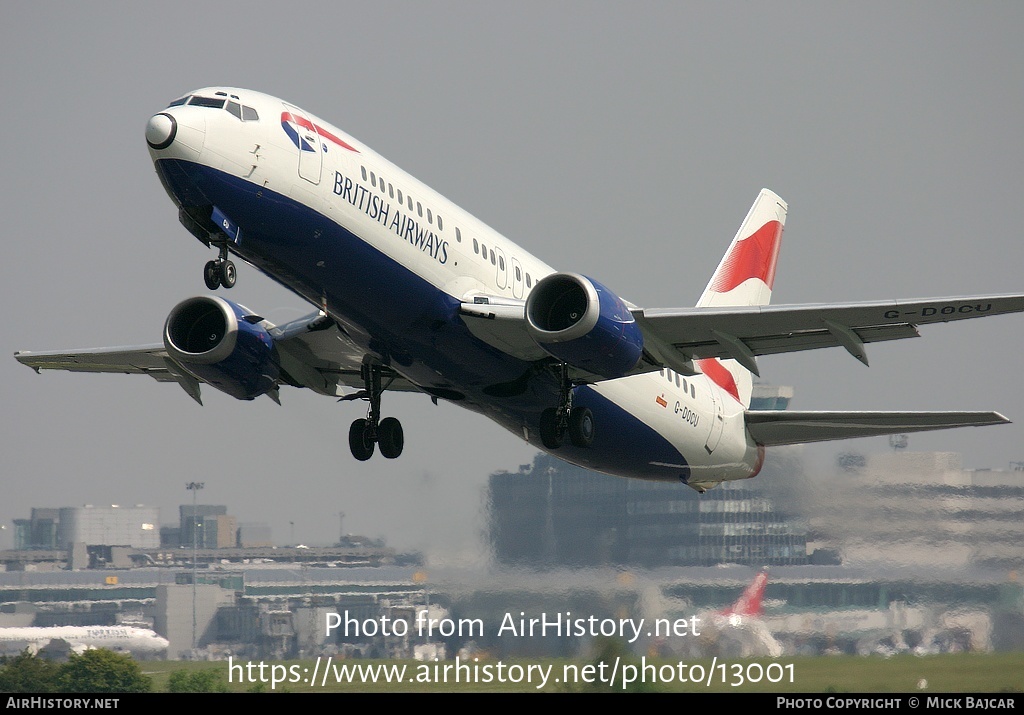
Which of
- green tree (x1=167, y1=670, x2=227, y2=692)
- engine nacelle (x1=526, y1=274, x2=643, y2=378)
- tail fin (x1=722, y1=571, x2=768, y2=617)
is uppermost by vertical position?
engine nacelle (x1=526, y1=274, x2=643, y2=378)

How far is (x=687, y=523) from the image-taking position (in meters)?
35.1

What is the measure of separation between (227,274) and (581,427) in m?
7.45

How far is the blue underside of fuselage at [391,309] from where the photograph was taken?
68.2 feet

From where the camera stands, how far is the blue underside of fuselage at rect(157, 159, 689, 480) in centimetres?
2078

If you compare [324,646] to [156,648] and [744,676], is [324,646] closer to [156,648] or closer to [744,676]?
[156,648]

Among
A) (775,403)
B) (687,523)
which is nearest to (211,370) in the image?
(687,523)

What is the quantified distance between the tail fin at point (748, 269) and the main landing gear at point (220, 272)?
1334 centimetres

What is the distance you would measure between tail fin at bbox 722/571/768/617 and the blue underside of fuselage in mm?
5251

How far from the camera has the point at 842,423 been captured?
94.9 ft

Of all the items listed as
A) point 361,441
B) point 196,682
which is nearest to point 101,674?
point 196,682

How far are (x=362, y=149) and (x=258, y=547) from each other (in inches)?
1096

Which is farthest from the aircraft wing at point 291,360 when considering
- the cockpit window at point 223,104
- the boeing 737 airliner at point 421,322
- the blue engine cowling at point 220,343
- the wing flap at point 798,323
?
the wing flap at point 798,323

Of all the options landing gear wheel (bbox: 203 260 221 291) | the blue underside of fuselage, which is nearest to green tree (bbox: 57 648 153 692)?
the blue underside of fuselage

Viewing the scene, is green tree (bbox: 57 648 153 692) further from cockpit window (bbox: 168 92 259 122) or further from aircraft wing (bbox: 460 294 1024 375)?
cockpit window (bbox: 168 92 259 122)
